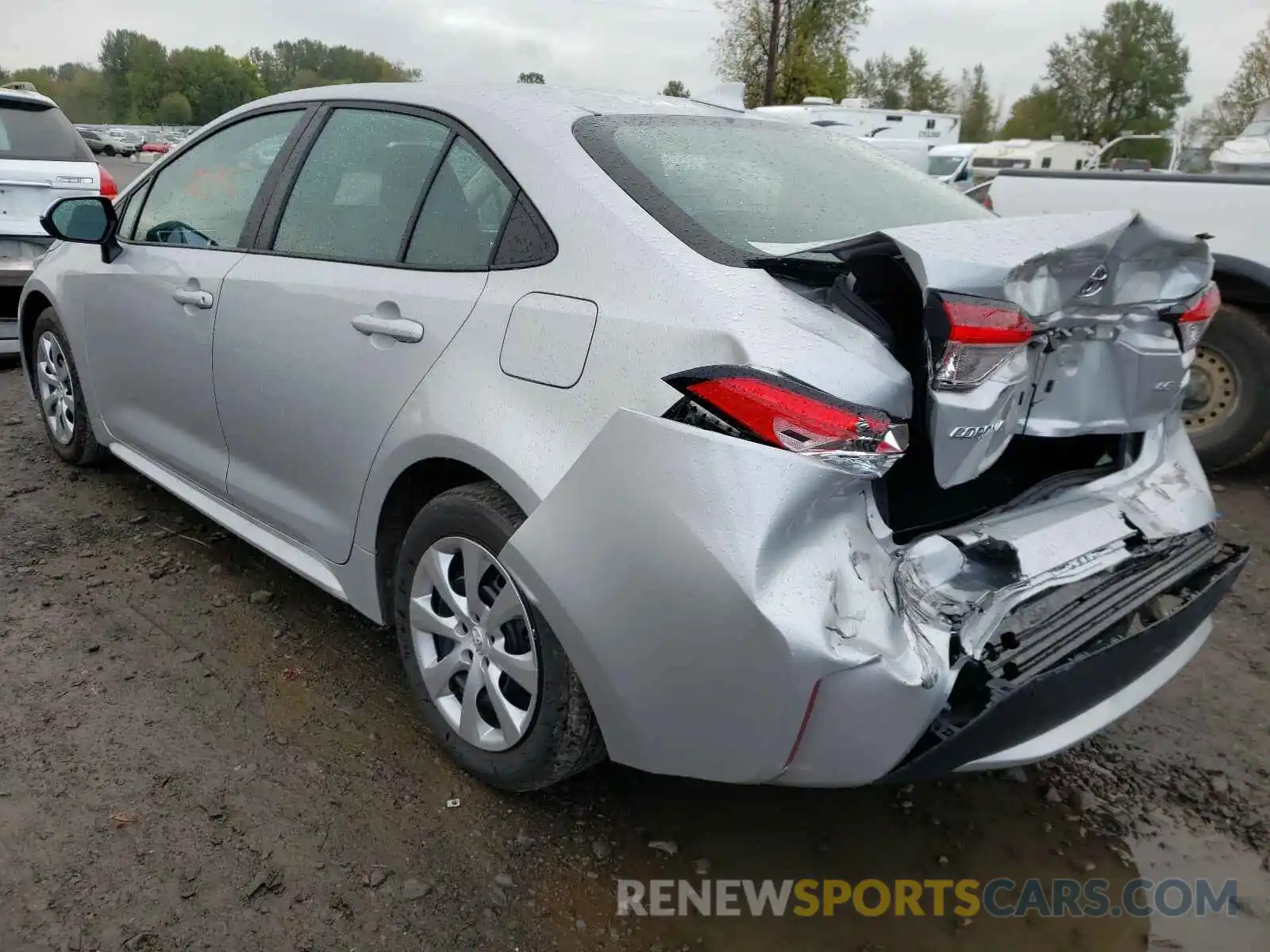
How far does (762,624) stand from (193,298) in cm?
232

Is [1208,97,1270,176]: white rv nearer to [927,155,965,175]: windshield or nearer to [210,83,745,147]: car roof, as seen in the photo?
[210,83,745,147]: car roof

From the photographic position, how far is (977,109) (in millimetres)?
69312

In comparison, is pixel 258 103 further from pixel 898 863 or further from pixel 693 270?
pixel 898 863

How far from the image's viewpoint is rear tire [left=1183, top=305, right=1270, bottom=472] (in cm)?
475

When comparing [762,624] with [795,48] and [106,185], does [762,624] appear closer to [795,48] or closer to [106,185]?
[106,185]

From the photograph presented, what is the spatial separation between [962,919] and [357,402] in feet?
6.12

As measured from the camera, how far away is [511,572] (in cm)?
208

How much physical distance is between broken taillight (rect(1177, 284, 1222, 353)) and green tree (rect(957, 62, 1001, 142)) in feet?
228

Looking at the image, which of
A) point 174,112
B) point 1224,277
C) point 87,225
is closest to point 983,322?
point 87,225

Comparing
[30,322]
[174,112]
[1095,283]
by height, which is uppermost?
[1095,283]

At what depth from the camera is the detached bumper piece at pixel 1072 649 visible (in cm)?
183

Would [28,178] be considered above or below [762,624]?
above

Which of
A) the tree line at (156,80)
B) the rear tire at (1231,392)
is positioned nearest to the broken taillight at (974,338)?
the rear tire at (1231,392)

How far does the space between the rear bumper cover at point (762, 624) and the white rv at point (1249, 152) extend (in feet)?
16.5
